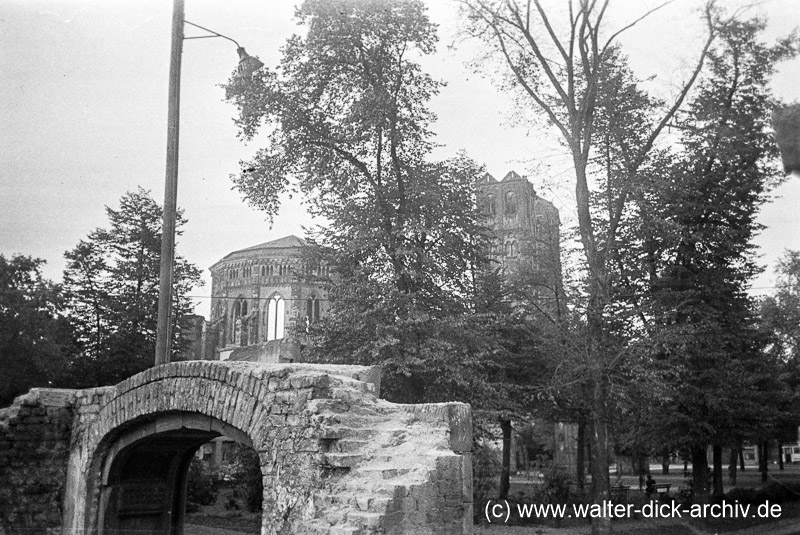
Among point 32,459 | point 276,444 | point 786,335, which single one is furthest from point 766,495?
point 32,459

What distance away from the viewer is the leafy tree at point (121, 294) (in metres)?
23.3

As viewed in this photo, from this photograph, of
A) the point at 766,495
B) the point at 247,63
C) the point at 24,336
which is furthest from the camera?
the point at 766,495

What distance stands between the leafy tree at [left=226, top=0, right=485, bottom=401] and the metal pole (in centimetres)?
548

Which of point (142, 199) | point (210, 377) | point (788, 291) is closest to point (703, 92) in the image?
point (788, 291)

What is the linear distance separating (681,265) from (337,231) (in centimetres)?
890

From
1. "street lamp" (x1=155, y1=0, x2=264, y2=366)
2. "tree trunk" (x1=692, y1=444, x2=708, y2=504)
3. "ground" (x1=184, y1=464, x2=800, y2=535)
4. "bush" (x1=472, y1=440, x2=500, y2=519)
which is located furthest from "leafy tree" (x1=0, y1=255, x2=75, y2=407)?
"tree trunk" (x1=692, y1=444, x2=708, y2=504)

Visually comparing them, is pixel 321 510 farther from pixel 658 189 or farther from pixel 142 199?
pixel 142 199

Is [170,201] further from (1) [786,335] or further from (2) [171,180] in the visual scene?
(1) [786,335]

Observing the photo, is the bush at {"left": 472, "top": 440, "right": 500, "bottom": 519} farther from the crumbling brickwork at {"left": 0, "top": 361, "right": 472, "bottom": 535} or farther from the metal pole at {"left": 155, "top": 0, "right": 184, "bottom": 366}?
the metal pole at {"left": 155, "top": 0, "right": 184, "bottom": 366}

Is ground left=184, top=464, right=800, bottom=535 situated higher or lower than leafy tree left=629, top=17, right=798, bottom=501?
lower

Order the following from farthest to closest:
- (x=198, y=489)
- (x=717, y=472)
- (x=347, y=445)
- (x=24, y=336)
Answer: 1. (x=198, y=489)
2. (x=717, y=472)
3. (x=24, y=336)
4. (x=347, y=445)

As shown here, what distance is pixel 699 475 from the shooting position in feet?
65.8

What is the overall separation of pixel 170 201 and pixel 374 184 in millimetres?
6957

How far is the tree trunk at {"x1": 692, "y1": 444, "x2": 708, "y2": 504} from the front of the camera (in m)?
19.8
